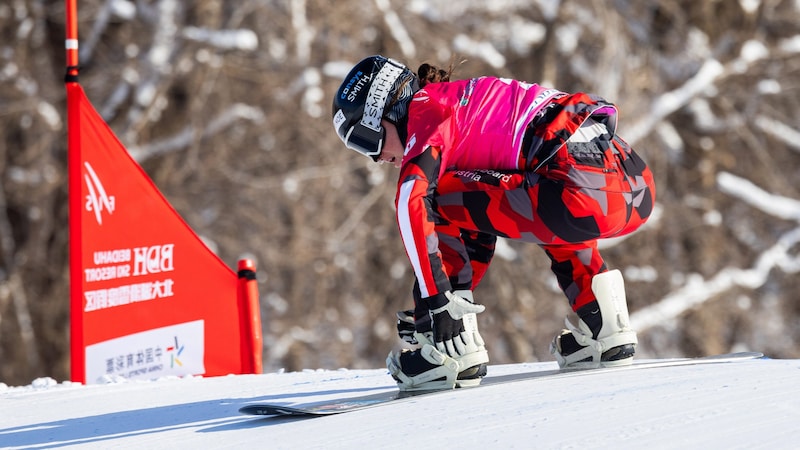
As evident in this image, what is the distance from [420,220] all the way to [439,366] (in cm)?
44

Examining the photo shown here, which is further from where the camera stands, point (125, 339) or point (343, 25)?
point (343, 25)

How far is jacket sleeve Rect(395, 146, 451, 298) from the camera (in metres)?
3.27

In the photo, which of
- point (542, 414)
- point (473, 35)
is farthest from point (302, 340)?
point (542, 414)

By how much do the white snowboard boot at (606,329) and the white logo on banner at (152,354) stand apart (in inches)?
88.2

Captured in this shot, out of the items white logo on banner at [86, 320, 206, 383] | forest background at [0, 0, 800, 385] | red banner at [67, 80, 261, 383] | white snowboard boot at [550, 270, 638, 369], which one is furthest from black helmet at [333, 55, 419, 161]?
forest background at [0, 0, 800, 385]

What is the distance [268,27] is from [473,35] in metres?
2.44

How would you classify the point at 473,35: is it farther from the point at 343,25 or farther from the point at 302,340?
the point at 302,340

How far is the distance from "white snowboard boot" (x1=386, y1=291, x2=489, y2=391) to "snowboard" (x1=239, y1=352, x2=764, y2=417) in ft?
0.10

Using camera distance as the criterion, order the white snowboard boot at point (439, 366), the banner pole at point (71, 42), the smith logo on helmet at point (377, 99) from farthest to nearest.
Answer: the banner pole at point (71, 42), the smith logo on helmet at point (377, 99), the white snowboard boot at point (439, 366)

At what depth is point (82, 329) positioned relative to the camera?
5340mm

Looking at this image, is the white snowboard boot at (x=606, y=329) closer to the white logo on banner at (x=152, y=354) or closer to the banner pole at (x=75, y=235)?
the white logo on banner at (x=152, y=354)

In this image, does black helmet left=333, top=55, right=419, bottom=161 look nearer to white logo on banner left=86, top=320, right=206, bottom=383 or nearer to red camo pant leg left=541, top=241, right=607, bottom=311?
red camo pant leg left=541, top=241, right=607, bottom=311

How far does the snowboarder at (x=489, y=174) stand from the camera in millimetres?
3416

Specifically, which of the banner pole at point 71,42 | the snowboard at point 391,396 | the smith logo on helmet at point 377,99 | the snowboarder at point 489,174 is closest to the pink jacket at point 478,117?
the snowboarder at point 489,174
